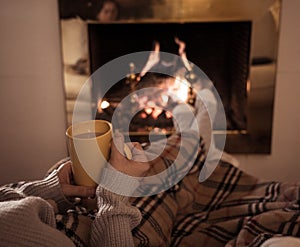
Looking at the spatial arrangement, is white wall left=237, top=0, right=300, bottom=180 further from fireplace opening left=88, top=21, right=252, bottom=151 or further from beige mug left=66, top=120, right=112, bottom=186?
beige mug left=66, top=120, right=112, bottom=186

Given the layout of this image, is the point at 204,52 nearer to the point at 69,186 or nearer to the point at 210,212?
the point at 210,212

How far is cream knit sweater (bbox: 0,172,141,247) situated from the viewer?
24.8 inches

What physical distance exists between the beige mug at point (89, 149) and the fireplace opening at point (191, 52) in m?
1.00

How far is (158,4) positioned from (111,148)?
0.98 m

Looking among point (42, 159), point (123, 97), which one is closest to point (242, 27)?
point (123, 97)

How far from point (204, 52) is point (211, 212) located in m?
0.85

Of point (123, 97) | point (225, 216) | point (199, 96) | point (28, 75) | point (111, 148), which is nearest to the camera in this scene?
point (111, 148)

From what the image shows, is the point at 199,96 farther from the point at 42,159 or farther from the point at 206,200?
the point at 42,159

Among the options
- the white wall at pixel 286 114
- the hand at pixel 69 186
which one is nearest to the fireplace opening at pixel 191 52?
the white wall at pixel 286 114

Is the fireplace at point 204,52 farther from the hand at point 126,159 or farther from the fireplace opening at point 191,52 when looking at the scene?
the hand at point 126,159

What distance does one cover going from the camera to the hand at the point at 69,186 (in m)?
0.75

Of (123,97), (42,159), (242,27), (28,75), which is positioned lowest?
(42,159)

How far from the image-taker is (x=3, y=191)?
0.77m

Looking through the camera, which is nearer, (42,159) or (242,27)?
(242,27)
